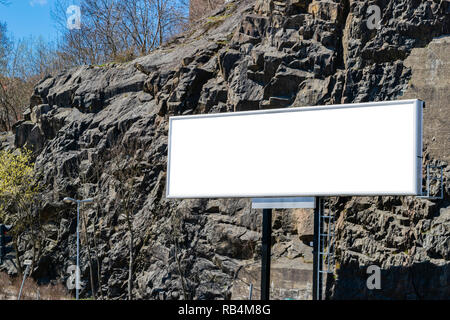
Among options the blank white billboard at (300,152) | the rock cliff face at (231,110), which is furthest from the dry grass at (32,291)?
the blank white billboard at (300,152)

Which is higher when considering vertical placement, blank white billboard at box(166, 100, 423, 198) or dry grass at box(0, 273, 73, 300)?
blank white billboard at box(166, 100, 423, 198)

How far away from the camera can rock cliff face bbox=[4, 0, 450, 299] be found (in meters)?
29.3

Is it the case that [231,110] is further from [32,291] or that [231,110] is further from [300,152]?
[32,291]

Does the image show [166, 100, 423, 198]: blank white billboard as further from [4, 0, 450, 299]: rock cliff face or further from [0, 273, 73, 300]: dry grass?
[0, 273, 73, 300]: dry grass

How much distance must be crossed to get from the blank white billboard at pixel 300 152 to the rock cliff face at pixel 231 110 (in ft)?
22.7

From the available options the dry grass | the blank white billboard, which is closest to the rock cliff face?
the dry grass

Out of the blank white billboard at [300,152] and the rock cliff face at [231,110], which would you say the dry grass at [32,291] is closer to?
the rock cliff face at [231,110]

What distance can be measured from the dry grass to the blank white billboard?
46.2 ft

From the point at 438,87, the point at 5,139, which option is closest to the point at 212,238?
the point at 438,87

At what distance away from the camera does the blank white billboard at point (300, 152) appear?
22.3 m

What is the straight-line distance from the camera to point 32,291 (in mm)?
37188

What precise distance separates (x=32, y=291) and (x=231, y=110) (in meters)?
15.2

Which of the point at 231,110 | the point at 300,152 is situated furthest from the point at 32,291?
the point at 300,152

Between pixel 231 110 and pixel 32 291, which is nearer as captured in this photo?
pixel 231 110
